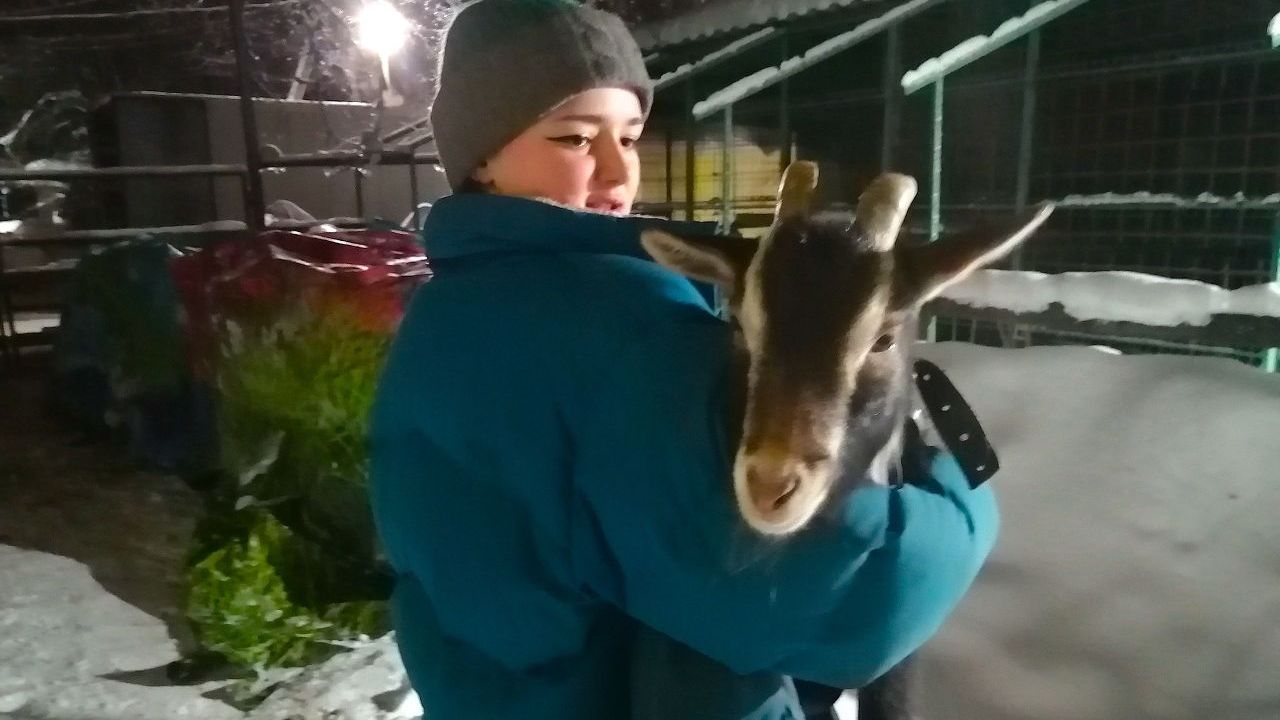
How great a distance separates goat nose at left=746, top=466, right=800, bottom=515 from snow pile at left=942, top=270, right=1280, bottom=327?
2.68 meters

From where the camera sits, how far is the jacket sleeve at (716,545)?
3.16 ft

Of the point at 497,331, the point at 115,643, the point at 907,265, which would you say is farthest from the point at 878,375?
the point at 115,643

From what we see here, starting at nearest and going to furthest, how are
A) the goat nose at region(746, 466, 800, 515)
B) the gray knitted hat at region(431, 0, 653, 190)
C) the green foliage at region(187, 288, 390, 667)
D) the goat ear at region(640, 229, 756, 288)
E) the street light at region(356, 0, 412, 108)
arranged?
the goat nose at region(746, 466, 800, 515) → the goat ear at region(640, 229, 756, 288) → the gray knitted hat at region(431, 0, 653, 190) → the green foliage at region(187, 288, 390, 667) → the street light at region(356, 0, 412, 108)

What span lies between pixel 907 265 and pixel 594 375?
45 centimetres

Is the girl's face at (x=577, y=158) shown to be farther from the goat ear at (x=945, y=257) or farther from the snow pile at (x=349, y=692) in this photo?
the snow pile at (x=349, y=692)

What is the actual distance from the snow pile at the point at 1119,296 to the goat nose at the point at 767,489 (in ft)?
8.78

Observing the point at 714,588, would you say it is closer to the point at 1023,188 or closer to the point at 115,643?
the point at 115,643

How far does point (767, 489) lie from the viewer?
0.94 metres

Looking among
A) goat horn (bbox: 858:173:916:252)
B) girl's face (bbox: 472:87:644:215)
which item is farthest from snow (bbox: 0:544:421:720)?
goat horn (bbox: 858:173:916:252)

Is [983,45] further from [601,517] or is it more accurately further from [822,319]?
[601,517]

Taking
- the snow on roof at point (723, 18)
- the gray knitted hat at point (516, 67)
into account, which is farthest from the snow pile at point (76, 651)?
the snow on roof at point (723, 18)

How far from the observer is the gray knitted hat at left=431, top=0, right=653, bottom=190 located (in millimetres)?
1266

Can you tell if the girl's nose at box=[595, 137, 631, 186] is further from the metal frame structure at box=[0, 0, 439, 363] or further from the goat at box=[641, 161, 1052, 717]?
the metal frame structure at box=[0, 0, 439, 363]

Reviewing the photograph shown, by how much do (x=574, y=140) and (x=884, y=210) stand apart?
0.45m
